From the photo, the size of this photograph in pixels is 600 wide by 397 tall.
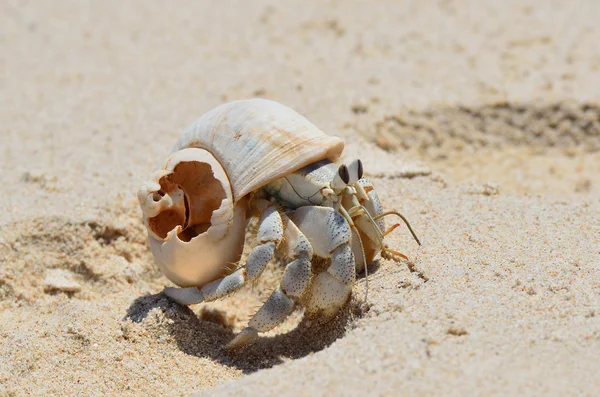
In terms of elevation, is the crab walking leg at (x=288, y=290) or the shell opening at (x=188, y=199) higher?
the shell opening at (x=188, y=199)

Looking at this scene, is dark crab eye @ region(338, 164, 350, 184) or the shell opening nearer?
dark crab eye @ region(338, 164, 350, 184)

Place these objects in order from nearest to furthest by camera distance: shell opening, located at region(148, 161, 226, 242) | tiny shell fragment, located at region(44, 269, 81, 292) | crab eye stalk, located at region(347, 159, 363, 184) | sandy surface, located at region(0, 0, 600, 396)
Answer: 1. sandy surface, located at region(0, 0, 600, 396)
2. crab eye stalk, located at region(347, 159, 363, 184)
3. shell opening, located at region(148, 161, 226, 242)
4. tiny shell fragment, located at region(44, 269, 81, 292)

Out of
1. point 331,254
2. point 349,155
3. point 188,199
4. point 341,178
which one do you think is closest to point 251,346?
point 331,254

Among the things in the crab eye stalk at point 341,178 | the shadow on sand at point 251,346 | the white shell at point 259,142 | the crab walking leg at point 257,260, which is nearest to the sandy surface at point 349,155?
the shadow on sand at point 251,346

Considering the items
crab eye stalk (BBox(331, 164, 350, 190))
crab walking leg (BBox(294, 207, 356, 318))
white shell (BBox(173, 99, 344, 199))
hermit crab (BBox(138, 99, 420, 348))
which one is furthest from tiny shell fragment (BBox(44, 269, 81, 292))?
crab eye stalk (BBox(331, 164, 350, 190))

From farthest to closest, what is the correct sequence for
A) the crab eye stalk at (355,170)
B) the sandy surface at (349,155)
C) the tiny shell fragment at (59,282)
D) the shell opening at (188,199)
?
the tiny shell fragment at (59,282) < the shell opening at (188,199) < the crab eye stalk at (355,170) < the sandy surface at (349,155)

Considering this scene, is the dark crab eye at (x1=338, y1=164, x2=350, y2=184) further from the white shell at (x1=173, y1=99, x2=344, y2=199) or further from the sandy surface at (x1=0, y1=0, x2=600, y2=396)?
the sandy surface at (x1=0, y1=0, x2=600, y2=396)

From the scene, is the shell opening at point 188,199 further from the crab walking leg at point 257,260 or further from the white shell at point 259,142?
the crab walking leg at point 257,260
